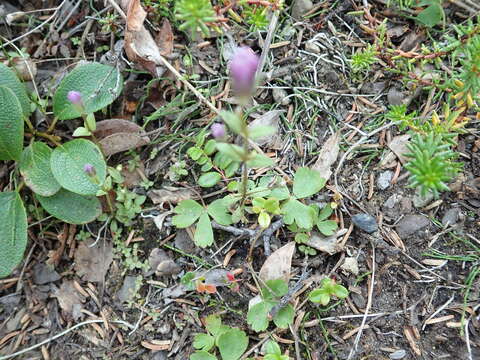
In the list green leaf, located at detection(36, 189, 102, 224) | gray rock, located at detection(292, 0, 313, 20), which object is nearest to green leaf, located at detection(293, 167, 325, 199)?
gray rock, located at detection(292, 0, 313, 20)

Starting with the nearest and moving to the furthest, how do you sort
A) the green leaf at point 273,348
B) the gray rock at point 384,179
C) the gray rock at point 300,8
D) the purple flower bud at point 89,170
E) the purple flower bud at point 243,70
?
1. the purple flower bud at point 243,70
2. the green leaf at point 273,348
3. the purple flower bud at point 89,170
4. the gray rock at point 384,179
5. the gray rock at point 300,8

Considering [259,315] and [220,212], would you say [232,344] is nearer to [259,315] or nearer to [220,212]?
[259,315]

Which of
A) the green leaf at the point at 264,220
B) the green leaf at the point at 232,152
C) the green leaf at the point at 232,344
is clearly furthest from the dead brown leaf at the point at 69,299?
the green leaf at the point at 232,152

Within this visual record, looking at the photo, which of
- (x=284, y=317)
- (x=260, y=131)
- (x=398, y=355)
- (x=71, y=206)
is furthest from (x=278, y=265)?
(x=71, y=206)

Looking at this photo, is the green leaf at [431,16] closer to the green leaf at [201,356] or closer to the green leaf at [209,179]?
the green leaf at [209,179]

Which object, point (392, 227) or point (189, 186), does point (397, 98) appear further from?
point (189, 186)

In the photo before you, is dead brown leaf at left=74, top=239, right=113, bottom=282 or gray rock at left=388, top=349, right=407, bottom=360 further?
dead brown leaf at left=74, top=239, right=113, bottom=282

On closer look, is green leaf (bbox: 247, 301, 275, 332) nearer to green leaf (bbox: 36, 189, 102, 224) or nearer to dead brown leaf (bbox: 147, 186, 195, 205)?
dead brown leaf (bbox: 147, 186, 195, 205)
